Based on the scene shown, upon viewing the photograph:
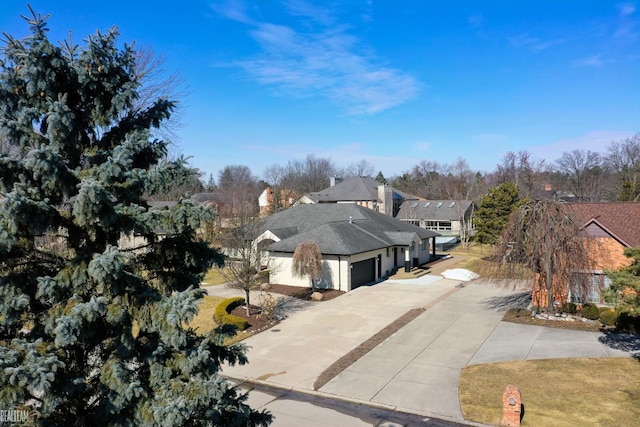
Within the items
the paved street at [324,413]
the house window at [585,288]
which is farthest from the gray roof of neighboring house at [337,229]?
the paved street at [324,413]

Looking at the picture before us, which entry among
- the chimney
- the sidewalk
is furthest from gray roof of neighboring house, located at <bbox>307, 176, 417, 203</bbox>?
the sidewalk

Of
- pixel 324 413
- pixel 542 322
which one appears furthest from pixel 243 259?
pixel 542 322

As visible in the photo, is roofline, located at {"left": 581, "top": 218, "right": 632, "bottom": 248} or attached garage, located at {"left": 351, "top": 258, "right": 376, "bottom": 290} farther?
attached garage, located at {"left": 351, "top": 258, "right": 376, "bottom": 290}

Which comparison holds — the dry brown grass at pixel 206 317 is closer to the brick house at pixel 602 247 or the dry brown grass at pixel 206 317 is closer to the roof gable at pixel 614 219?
the brick house at pixel 602 247

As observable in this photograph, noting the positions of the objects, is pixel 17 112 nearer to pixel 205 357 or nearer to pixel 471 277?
pixel 205 357

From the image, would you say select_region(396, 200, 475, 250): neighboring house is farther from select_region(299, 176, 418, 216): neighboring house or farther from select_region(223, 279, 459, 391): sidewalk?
select_region(223, 279, 459, 391): sidewalk

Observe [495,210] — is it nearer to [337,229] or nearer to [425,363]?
[337,229]
